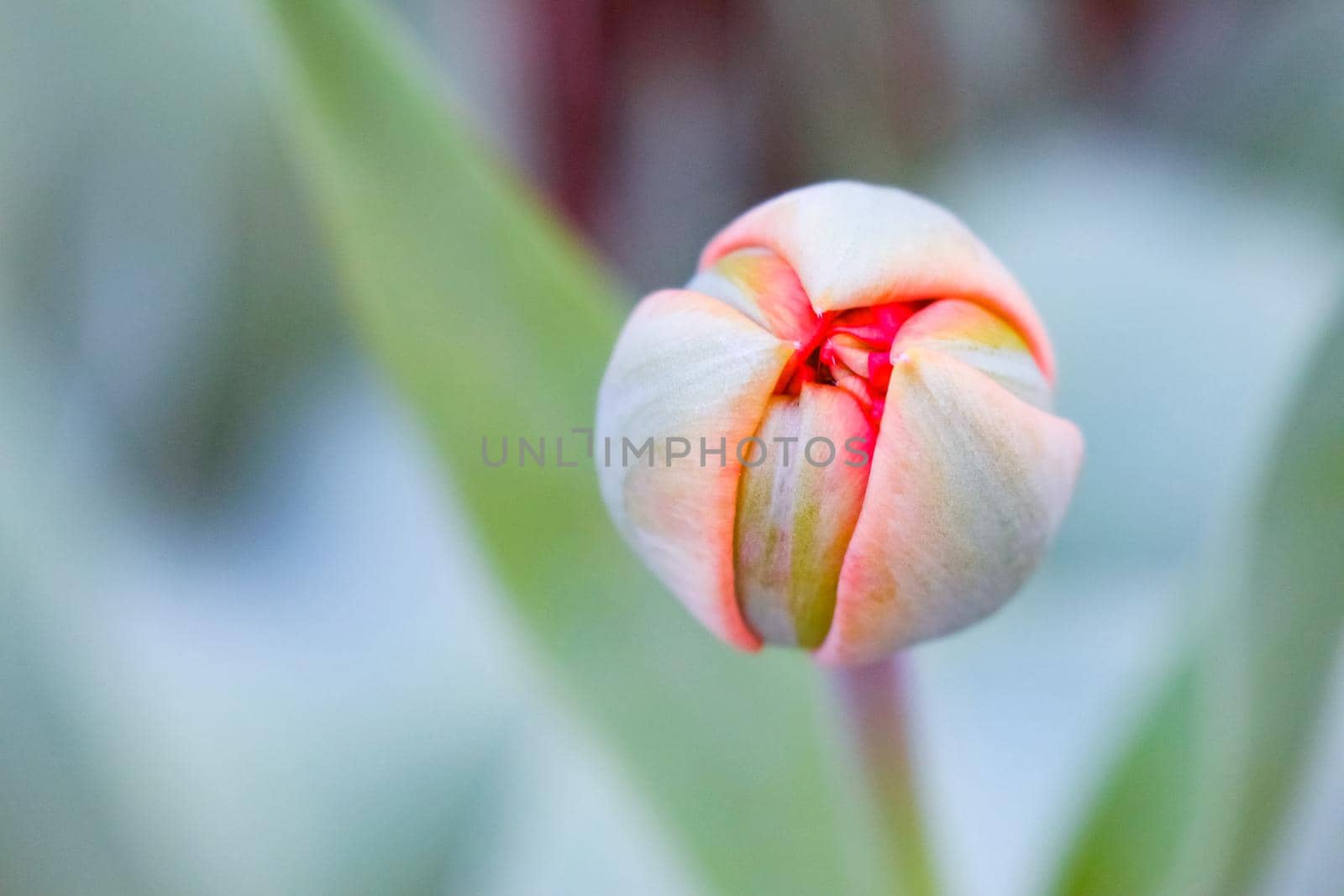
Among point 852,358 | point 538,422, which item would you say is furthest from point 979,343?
point 538,422

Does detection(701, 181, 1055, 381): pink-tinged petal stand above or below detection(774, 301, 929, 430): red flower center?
above

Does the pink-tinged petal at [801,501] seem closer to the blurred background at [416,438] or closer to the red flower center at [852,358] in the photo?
the red flower center at [852,358]

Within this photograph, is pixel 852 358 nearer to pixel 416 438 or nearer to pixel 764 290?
pixel 764 290

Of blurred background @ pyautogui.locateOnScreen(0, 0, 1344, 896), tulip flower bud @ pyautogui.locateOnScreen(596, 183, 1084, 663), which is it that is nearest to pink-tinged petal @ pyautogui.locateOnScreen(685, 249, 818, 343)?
tulip flower bud @ pyautogui.locateOnScreen(596, 183, 1084, 663)

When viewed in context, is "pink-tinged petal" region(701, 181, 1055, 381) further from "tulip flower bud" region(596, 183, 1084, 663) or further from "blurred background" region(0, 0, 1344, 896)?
"blurred background" region(0, 0, 1344, 896)

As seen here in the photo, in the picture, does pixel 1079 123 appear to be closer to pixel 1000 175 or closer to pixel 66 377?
pixel 1000 175

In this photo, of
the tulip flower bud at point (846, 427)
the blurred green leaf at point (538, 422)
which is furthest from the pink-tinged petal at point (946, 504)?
the blurred green leaf at point (538, 422)
